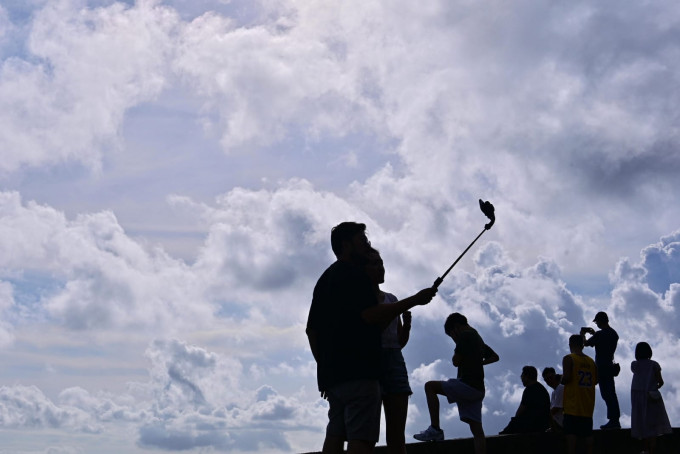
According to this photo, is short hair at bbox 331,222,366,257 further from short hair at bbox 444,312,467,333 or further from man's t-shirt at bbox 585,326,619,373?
man's t-shirt at bbox 585,326,619,373

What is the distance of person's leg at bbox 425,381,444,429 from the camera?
32.3ft

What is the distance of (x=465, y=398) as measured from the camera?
32.1ft

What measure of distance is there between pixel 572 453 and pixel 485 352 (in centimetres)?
204

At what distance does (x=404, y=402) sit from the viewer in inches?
275

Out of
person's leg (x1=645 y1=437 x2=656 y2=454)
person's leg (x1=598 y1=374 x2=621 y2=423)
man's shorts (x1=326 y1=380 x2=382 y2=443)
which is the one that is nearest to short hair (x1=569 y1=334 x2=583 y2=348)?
person's leg (x1=598 y1=374 x2=621 y2=423)

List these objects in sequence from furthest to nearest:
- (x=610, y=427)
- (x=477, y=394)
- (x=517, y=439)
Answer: (x=610, y=427) → (x=517, y=439) → (x=477, y=394)

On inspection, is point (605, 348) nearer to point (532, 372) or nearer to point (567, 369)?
point (532, 372)

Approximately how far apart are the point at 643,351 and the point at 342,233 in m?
8.73

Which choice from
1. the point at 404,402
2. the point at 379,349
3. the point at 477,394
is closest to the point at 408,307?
the point at 379,349

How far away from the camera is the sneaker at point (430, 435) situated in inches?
382

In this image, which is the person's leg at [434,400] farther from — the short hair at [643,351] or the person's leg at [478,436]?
the short hair at [643,351]

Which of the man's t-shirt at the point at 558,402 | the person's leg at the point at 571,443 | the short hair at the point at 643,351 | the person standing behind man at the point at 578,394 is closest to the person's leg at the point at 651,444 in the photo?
the short hair at the point at 643,351

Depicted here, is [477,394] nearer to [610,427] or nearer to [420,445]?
[420,445]

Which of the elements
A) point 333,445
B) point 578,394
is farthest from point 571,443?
point 333,445
